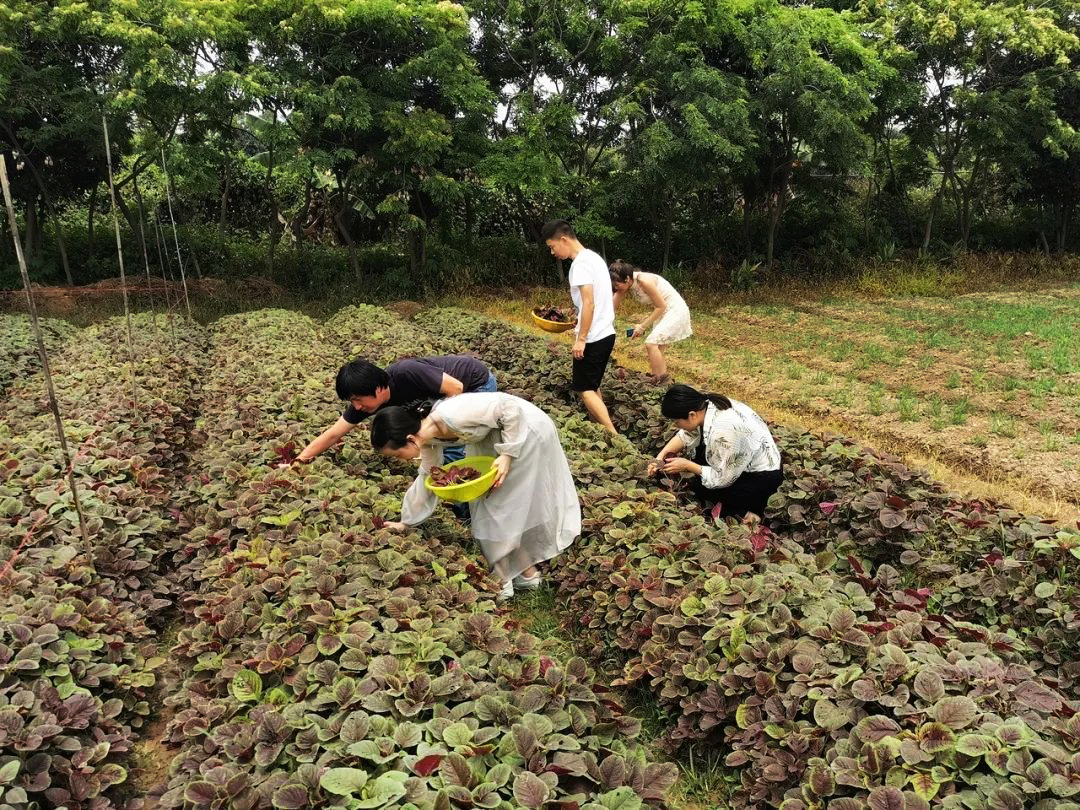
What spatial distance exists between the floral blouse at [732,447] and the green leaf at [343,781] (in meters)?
2.80

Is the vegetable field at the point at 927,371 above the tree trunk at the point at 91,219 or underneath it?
underneath

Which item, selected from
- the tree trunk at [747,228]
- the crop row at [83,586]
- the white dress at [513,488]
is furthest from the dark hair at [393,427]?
the tree trunk at [747,228]

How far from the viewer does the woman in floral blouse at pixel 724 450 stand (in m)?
4.26

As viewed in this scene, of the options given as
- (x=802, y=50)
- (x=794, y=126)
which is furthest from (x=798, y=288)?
(x=802, y=50)

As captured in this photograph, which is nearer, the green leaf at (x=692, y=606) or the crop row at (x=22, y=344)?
the green leaf at (x=692, y=606)

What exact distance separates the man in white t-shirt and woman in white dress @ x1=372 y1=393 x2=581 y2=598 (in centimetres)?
182

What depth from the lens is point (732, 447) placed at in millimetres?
4301

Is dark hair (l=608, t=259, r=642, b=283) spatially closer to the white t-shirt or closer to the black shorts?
the white t-shirt

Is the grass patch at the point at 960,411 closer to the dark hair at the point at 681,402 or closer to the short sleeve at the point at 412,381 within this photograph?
the dark hair at the point at 681,402

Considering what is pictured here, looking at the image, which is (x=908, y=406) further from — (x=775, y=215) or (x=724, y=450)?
(x=775, y=215)

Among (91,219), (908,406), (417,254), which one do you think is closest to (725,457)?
(908,406)

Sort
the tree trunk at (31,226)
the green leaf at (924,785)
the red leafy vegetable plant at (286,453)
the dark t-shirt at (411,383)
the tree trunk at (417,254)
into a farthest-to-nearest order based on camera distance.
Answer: the tree trunk at (417,254), the tree trunk at (31,226), the red leafy vegetable plant at (286,453), the dark t-shirt at (411,383), the green leaf at (924,785)

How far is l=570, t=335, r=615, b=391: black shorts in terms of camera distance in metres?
5.98

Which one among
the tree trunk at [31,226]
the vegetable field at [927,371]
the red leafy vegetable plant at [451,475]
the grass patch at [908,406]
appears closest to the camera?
the red leafy vegetable plant at [451,475]
